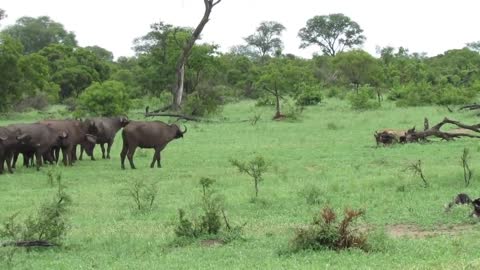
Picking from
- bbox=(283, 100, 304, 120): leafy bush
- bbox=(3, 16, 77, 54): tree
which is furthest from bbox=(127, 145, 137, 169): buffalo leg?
bbox=(3, 16, 77, 54): tree

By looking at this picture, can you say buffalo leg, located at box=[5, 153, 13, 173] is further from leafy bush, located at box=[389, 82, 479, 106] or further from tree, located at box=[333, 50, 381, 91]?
tree, located at box=[333, 50, 381, 91]

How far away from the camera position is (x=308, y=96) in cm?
3888

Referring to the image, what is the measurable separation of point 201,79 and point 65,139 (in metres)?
26.4

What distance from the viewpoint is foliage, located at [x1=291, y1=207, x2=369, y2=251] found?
8391mm

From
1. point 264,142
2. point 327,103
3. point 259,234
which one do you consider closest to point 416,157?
point 264,142

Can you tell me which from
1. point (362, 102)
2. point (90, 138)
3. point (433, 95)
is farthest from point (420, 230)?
point (433, 95)

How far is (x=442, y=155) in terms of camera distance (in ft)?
60.3

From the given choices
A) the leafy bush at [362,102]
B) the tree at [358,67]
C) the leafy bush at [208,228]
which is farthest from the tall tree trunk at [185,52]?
the leafy bush at [208,228]

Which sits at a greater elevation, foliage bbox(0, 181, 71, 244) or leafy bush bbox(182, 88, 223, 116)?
leafy bush bbox(182, 88, 223, 116)

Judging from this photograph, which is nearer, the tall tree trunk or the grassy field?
the grassy field

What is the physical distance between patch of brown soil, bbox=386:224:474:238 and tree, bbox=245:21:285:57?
75.5 m

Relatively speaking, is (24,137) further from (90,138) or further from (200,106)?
(200,106)

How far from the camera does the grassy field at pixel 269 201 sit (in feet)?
26.8

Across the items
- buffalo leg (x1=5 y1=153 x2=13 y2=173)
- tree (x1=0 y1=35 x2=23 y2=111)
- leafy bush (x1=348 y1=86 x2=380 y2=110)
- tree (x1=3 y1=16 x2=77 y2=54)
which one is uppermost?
tree (x1=3 y1=16 x2=77 y2=54)
